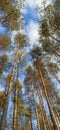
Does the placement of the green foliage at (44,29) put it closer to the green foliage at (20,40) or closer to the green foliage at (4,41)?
the green foliage at (4,41)

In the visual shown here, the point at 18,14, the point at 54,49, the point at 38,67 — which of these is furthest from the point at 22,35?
the point at 18,14

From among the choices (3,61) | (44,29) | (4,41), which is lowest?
(3,61)

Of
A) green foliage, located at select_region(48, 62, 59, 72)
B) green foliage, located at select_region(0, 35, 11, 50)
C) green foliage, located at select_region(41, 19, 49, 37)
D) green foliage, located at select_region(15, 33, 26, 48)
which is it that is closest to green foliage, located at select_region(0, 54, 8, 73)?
green foliage, located at select_region(0, 35, 11, 50)

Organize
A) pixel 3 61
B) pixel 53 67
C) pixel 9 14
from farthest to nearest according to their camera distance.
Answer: pixel 53 67
pixel 3 61
pixel 9 14

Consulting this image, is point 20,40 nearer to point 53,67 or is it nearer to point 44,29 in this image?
point 53,67

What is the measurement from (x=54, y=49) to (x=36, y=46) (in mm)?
4613

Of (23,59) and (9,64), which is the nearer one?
(9,64)

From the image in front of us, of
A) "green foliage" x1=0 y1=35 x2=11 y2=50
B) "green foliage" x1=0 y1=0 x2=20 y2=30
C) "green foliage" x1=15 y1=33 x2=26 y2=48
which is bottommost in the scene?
"green foliage" x1=0 y1=35 x2=11 y2=50

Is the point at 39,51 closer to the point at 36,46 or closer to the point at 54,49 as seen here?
the point at 36,46

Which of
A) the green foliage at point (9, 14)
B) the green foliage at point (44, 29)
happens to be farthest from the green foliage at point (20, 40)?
the green foliage at point (9, 14)

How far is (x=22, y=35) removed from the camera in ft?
62.1

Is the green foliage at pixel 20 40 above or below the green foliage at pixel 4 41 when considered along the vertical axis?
above

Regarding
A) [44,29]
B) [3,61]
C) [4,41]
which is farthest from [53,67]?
[4,41]

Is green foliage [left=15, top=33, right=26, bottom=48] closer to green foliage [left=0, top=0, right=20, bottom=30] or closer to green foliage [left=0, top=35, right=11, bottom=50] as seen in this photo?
green foliage [left=0, top=35, right=11, bottom=50]
